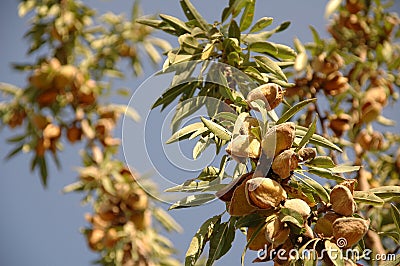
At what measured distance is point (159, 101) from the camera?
3.26ft

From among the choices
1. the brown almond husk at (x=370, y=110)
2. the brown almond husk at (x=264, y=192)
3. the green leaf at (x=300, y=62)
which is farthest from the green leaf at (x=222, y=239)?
the brown almond husk at (x=370, y=110)

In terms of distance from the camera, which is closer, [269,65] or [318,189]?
[318,189]

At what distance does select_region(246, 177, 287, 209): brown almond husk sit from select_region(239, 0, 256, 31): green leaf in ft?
1.42

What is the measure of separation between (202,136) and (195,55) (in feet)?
0.65

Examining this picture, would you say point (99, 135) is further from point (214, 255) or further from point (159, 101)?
point (214, 255)

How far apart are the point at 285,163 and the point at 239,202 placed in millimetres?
84

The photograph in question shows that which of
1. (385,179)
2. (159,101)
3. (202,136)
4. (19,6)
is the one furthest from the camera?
(19,6)

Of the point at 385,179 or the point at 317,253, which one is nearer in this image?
the point at 317,253

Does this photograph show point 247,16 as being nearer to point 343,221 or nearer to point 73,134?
point 343,221

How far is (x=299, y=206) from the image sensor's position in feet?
2.45

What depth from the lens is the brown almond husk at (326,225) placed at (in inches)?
30.4

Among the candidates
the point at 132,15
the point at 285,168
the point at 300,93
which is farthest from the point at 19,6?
the point at 285,168

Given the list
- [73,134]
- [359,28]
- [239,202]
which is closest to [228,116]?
[239,202]

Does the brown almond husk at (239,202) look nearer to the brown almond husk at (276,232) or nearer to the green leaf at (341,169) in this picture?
the brown almond husk at (276,232)
